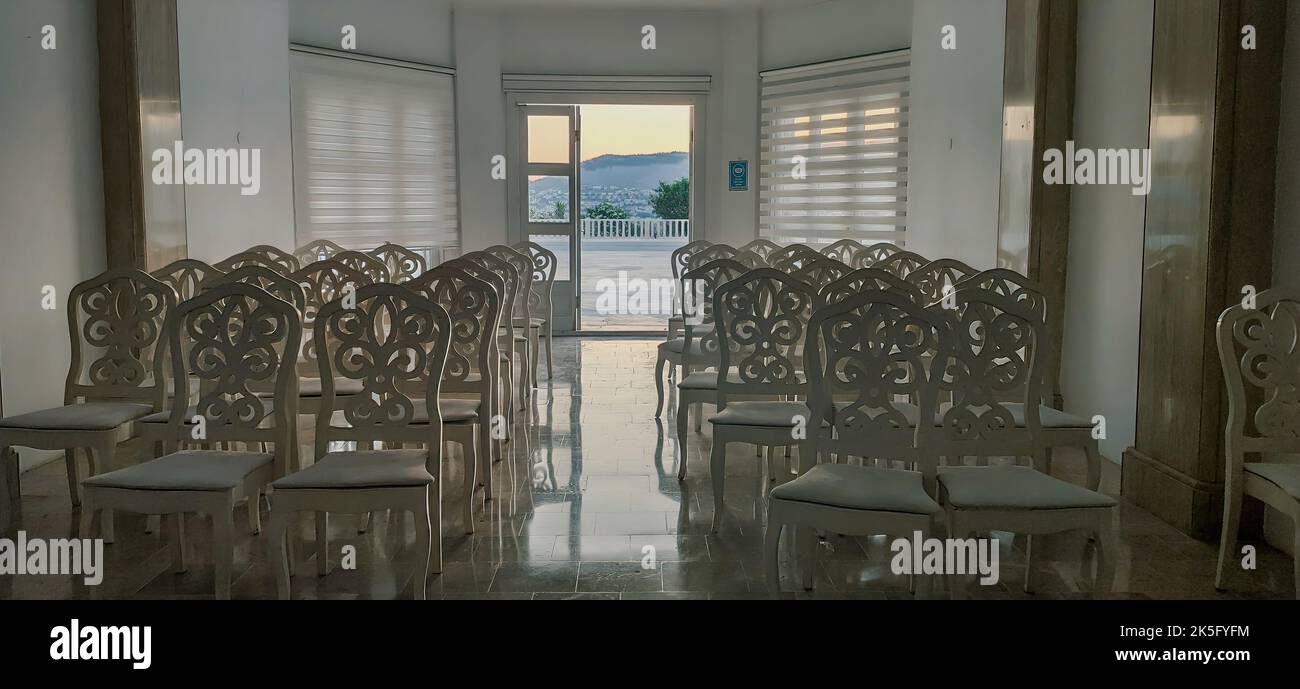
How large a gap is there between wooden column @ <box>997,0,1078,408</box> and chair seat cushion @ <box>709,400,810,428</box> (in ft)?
7.16

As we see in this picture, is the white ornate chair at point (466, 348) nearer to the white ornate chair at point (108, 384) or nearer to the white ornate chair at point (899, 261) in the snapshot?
the white ornate chair at point (108, 384)

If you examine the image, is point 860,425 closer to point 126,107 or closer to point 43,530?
point 43,530

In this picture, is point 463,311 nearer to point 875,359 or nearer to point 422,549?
point 422,549

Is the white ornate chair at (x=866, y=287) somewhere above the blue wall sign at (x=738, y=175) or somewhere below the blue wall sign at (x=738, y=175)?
below

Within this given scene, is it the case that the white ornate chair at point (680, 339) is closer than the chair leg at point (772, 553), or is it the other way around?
the chair leg at point (772, 553)

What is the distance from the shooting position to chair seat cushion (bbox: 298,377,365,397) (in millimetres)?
4645

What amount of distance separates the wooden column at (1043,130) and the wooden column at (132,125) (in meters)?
5.02

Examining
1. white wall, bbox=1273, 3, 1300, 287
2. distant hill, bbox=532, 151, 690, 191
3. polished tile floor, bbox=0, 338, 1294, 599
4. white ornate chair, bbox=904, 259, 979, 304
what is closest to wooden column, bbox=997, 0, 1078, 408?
white ornate chair, bbox=904, 259, 979, 304

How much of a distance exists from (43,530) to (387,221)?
18.6 ft

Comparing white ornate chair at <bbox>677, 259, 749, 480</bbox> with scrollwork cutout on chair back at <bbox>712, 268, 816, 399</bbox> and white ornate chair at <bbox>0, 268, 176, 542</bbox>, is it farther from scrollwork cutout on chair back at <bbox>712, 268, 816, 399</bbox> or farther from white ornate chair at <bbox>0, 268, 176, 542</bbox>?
white ornate chair at <bbox>0, 268, 176, 542</bbox>

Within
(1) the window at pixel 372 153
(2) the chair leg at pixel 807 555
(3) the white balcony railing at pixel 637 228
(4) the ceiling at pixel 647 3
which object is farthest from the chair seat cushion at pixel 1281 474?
(3) the white balcony railing at pixel 637 228

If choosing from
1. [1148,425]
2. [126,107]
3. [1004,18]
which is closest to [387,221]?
[126,107]

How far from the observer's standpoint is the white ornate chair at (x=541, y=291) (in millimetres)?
7545

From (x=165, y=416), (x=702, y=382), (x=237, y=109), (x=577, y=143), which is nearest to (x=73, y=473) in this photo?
(x=165, y=416)
